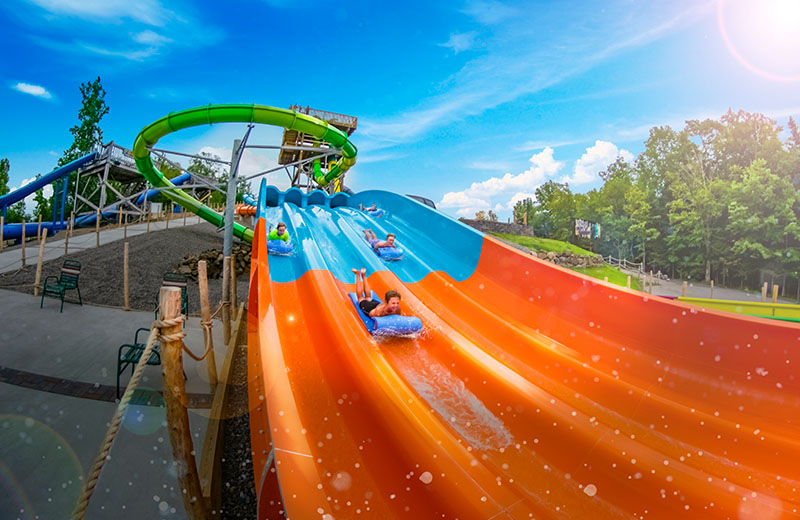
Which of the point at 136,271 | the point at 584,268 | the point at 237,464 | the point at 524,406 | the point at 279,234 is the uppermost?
the point at 279,234

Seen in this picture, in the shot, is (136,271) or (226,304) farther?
(136,271)

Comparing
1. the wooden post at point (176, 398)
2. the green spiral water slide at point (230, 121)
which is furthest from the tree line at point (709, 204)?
the wooden post at point (176, 398)

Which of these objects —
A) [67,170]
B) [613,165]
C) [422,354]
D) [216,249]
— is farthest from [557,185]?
[422,354]

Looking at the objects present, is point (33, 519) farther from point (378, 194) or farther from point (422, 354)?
point (378, 194)

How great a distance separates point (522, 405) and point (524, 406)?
1 cm

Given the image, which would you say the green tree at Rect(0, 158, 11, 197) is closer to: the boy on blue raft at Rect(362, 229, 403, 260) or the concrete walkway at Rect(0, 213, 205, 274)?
the concrete walkway at Rect(0, 213, 205, 274)

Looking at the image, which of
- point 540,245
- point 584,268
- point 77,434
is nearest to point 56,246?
point 77,434

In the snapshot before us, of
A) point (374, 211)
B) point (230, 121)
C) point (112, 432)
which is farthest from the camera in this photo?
point (230, 121)

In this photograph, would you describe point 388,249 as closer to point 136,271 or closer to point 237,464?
point 237,464

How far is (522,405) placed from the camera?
2580 millimetres

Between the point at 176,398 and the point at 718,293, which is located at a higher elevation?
the point at 176,398

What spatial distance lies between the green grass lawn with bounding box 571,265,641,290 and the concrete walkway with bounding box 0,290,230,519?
16.7 metres

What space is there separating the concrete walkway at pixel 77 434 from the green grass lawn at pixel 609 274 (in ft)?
54.7

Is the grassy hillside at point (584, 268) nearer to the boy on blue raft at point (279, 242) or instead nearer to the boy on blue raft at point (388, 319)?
the boy on blue raft at point (279, 242)
